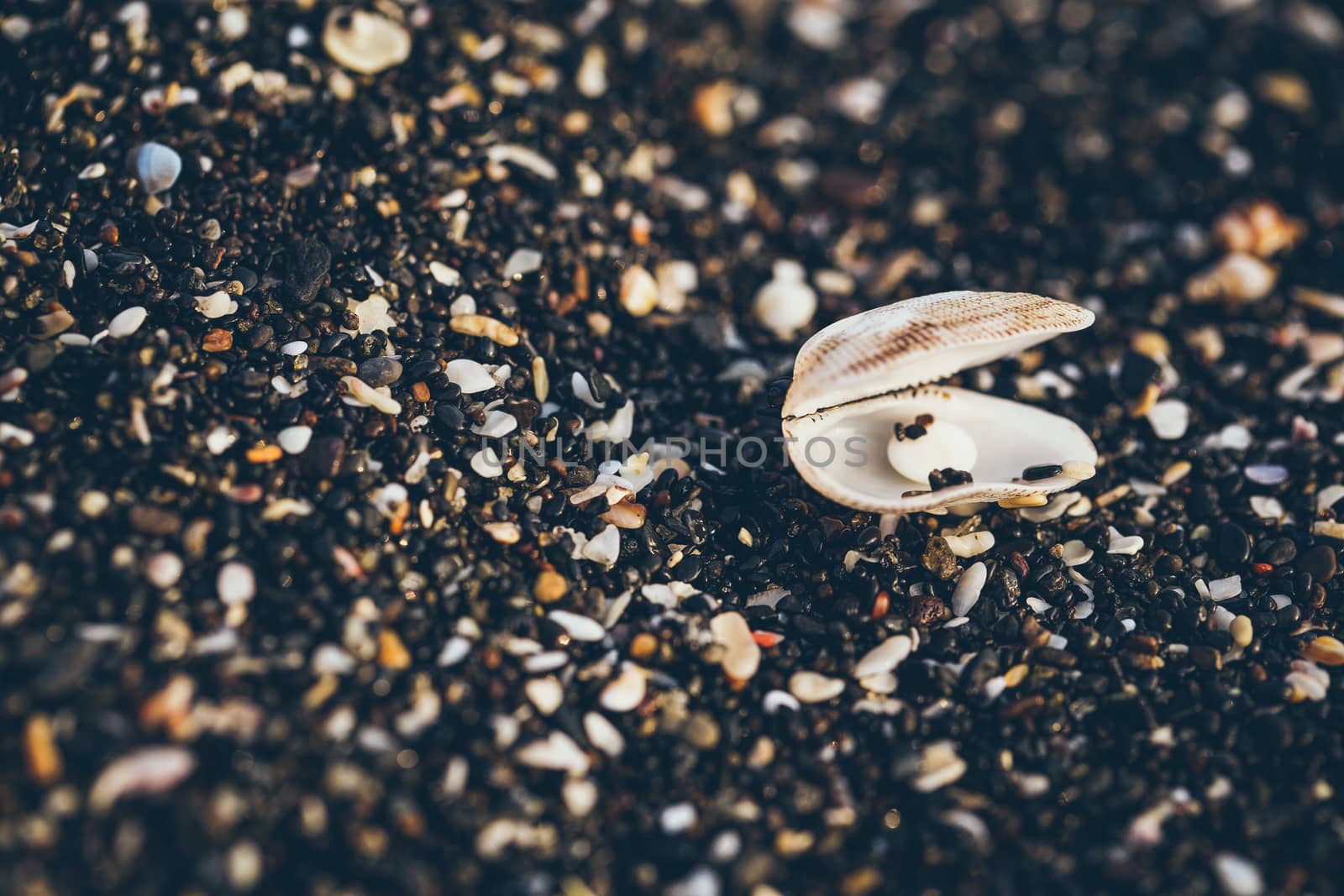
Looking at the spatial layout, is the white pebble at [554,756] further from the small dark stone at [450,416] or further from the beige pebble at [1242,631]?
the beige pebble at [1242,631]

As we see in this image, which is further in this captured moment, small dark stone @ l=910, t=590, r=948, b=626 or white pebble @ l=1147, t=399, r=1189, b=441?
white pebble @ l=1147, t=399, r=1189, b=441

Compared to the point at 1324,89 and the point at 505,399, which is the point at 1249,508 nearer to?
the point at 1324,89

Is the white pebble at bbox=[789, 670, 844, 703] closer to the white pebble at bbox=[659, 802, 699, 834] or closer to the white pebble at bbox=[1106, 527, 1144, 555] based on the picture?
the white pebble at bbox=[659, 802, 699, 834]

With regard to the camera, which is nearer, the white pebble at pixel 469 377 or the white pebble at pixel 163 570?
the white pebble at pixel 163 570

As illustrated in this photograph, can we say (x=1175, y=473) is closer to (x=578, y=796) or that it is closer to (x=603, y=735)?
(x=603, y=735)

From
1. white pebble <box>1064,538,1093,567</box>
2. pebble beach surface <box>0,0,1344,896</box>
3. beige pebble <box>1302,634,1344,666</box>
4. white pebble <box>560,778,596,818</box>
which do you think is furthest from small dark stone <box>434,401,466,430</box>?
beige pebble <box>1302,634,1344,666</box>

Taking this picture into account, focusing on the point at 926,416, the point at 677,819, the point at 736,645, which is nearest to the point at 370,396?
the point at 736,645

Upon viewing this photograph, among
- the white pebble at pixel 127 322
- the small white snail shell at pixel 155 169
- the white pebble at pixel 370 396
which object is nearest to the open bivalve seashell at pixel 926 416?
the white pebble at pixel 370 396

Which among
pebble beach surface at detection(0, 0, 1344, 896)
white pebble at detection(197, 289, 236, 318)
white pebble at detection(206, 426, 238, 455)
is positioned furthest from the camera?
white pebble at detection(197, 289, 236, 318)
